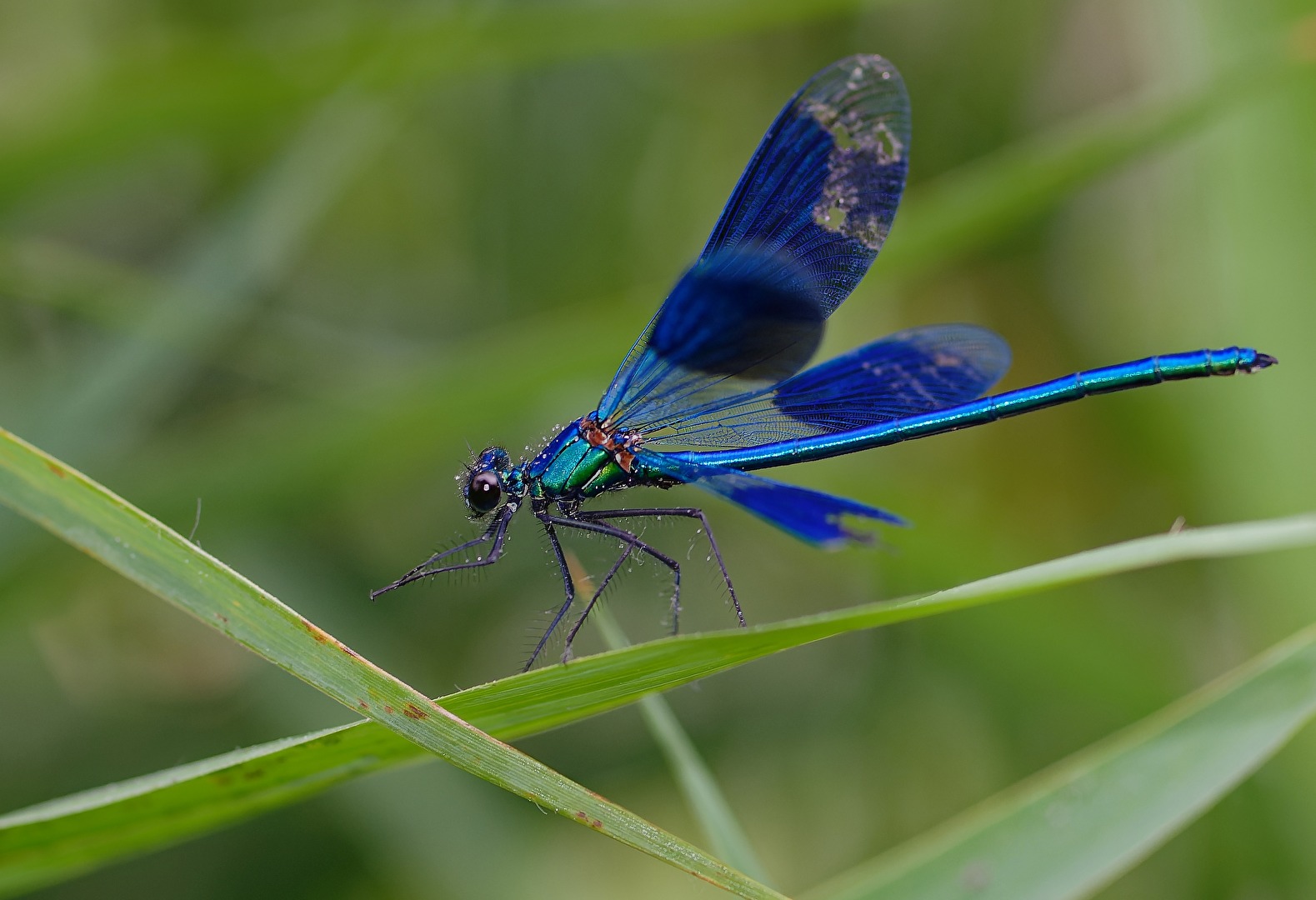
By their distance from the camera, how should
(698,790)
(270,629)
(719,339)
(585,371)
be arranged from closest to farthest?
(270,629) < (698,790) < (719,339) < (585,371)

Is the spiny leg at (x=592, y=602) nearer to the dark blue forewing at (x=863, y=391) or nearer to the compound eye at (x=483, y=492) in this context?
the compound eye at (x=483, y=492)

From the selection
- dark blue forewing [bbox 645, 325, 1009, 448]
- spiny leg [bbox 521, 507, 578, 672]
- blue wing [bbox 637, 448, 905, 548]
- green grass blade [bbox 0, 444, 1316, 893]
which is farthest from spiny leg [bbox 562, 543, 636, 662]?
dark blue forewing [bbox 645, 325, 1009, 448]

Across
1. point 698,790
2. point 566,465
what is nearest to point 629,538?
point 566,465

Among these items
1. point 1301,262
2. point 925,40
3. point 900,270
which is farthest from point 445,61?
point 1301,262

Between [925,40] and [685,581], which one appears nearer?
[685,581]

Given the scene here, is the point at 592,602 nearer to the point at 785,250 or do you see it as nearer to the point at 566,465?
the point at 566,465

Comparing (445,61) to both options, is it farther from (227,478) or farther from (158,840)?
(158,840)

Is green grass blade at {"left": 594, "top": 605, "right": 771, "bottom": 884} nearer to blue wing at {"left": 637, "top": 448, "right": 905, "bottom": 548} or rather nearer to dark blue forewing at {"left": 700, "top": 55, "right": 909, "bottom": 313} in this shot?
blue wing at {"left": 637, "top": 448, "right": 905, "bottom": 548}
